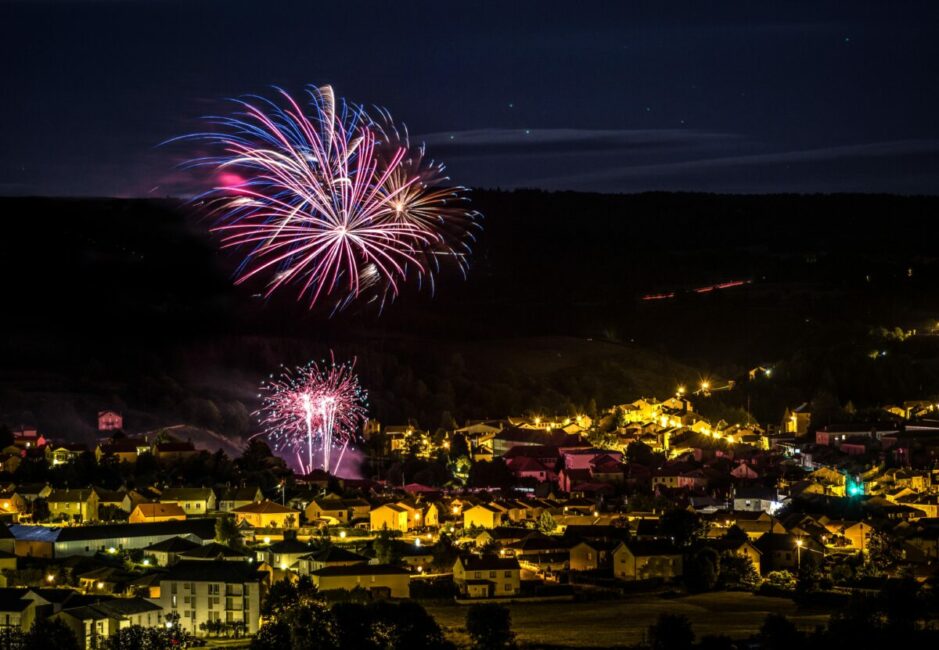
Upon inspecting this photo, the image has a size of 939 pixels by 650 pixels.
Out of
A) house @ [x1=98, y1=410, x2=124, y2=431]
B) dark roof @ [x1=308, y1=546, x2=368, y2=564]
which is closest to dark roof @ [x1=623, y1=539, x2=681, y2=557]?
dark roof @ [x1=308, y1=546, x2=368, y2=564]

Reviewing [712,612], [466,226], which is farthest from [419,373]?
[466,226]

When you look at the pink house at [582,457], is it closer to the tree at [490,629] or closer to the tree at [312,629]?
the tree at [490,629]

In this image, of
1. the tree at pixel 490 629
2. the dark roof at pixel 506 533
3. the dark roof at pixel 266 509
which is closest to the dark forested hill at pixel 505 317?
the dark roof at pixel 266 509

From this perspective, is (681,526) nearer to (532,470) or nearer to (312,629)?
(312,629)

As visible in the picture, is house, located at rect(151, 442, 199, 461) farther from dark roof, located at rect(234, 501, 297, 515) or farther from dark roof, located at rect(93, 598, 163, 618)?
dark roof, located at rect(93, 598, 163, 618)

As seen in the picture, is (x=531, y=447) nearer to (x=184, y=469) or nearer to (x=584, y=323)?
(x=184, y=469)

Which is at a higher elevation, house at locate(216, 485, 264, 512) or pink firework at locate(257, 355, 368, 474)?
pink firework at locate(257, 355, 368, 474)
